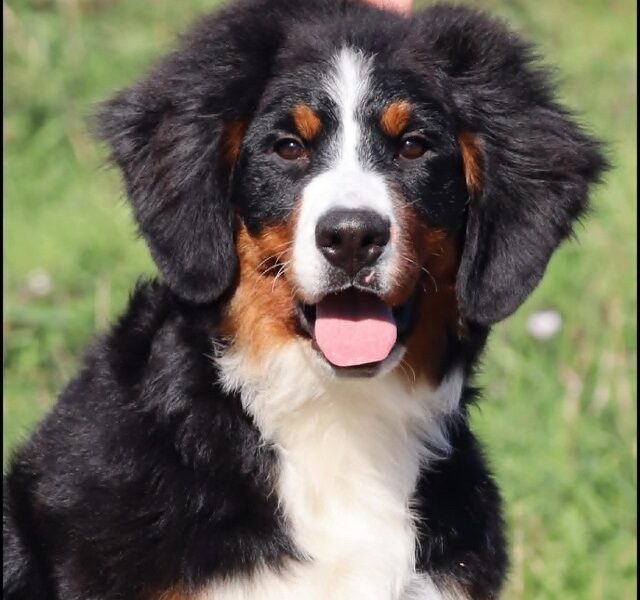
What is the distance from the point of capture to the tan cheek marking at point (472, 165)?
13.0 feet

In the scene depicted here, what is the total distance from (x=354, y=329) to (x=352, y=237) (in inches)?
14.0

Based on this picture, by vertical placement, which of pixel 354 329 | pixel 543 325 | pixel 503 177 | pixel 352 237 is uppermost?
pixel 503 177

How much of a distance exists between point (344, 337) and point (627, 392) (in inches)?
105

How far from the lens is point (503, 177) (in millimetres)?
3957

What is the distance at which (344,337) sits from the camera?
12.6 ft

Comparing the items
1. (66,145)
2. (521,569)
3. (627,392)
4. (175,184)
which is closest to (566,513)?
(521,569)

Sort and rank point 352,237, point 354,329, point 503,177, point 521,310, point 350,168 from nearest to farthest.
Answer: point 352,237, point 350,168, point 354,329, point 503,177, point 521,310

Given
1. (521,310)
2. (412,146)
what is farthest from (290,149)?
(521,310)

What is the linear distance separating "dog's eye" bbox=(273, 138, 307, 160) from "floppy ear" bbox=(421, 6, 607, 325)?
1.53 ft

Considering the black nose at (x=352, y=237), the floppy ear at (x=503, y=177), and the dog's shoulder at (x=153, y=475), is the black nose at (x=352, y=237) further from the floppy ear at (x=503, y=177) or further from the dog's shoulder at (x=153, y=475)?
the dog's shoulder at (x=153, y=475)

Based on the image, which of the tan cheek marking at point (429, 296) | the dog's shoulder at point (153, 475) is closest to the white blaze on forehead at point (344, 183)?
the tan cheek marking at point (429, 296)

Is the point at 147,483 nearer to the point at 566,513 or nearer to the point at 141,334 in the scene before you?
the point at 141,334

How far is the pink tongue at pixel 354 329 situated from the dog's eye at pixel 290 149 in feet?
1.31

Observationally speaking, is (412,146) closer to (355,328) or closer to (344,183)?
(344,183)
